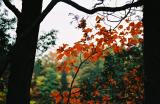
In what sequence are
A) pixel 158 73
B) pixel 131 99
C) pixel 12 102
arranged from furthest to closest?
pixel 131 99
pixel 12 102
pixel 158 73

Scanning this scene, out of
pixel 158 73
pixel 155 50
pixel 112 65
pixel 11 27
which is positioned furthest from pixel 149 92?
pixel 112 65

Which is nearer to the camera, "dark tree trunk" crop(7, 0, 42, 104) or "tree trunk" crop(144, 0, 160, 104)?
"tree trunk" crop(144, 0, 160, 104)

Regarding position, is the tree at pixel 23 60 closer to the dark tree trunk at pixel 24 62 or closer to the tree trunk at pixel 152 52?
the dark tree trunk at pixel 24 62

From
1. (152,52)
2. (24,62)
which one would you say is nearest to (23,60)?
(24,62)

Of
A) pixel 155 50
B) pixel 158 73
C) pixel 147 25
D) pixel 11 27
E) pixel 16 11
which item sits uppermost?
pixel 11 27

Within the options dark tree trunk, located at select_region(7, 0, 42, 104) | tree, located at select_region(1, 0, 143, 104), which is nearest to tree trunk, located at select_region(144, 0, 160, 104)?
tree, located at select_region(1, 0, 143, 104)

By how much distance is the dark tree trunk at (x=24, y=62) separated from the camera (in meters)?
4.18

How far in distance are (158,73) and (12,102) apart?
2441 millimetres

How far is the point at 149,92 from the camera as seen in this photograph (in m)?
2.47

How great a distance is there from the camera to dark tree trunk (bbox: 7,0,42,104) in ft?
13.7

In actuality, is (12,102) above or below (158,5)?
below

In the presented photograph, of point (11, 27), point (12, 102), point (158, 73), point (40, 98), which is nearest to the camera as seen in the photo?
point (158, 73)

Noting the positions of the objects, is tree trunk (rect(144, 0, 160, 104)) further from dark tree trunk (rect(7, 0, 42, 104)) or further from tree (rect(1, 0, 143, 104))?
dark tree trunk (rect(7, 0, 42, 104))

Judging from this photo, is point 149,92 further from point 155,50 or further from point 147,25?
point 147,25
